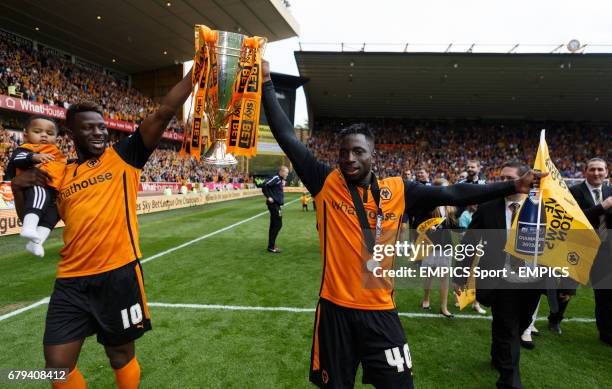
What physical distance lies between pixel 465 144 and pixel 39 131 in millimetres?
45505

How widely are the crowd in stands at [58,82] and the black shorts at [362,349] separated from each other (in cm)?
2569

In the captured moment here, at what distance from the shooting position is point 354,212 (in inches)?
77.4

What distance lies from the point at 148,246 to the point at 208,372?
662 cm

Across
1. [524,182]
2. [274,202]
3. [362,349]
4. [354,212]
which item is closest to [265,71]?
[354,212]

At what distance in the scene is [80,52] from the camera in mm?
31453

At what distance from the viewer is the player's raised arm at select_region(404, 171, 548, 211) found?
188 cm

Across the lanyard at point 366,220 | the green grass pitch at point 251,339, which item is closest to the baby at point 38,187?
the green grass pitch at point 251,339

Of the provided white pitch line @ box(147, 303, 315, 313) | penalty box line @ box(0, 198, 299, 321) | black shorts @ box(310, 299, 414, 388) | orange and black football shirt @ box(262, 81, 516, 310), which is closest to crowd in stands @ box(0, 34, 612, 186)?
penalty box line @ box(0, 198, 299, 321)

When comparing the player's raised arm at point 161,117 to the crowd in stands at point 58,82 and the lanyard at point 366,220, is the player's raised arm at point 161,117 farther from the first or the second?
the crowd in stands at point 58,82

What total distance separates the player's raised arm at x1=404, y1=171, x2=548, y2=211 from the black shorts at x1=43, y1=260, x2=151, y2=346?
6.42 ft

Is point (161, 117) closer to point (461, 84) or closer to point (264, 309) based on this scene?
point (264, 309)

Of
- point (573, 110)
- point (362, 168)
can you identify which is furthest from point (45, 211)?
point (573, 110)

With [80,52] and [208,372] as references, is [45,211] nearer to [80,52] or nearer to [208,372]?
[208,372]

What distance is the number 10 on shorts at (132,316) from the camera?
7.46 feet
